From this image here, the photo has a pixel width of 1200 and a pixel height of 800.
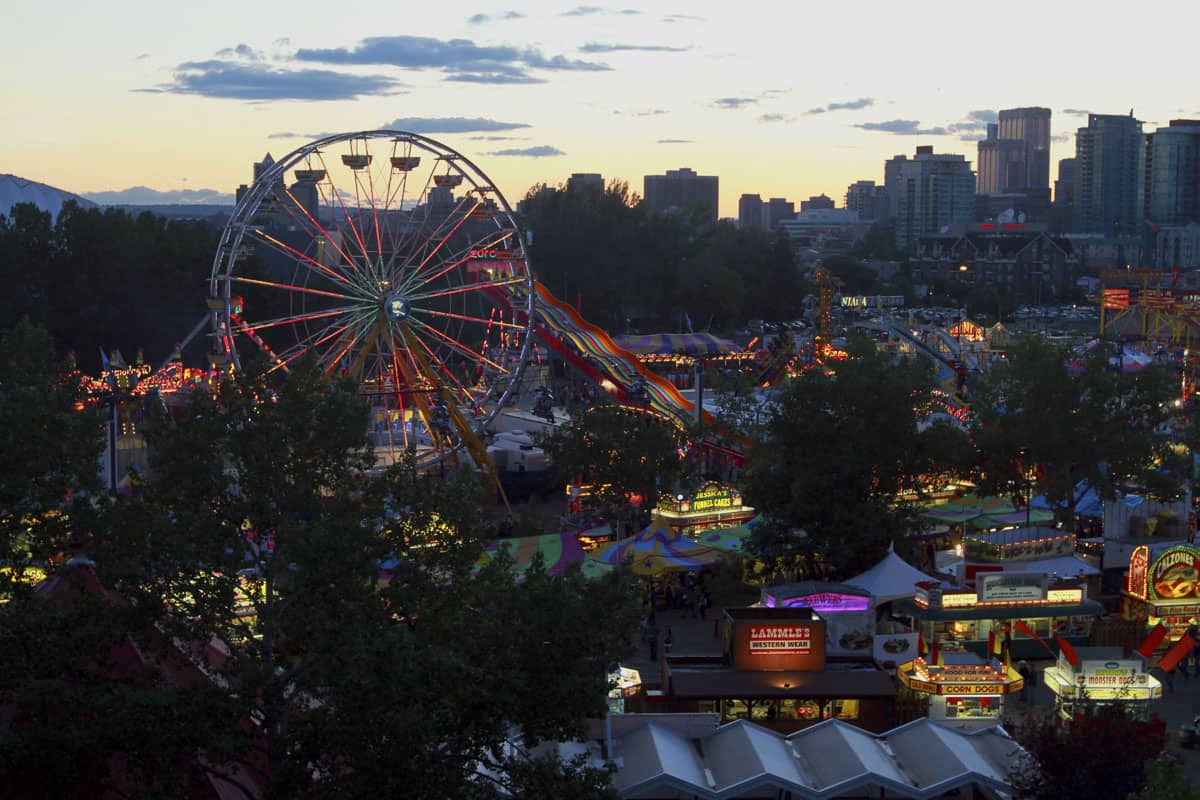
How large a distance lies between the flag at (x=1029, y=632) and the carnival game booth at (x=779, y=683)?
197 inches

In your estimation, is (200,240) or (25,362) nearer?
(25,362)

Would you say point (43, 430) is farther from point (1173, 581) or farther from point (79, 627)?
point (1173, 581)

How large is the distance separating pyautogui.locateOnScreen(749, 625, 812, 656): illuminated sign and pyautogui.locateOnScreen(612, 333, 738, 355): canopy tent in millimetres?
48729

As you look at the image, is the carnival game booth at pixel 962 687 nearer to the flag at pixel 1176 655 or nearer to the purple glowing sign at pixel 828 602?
the flag at pixel 1176 655

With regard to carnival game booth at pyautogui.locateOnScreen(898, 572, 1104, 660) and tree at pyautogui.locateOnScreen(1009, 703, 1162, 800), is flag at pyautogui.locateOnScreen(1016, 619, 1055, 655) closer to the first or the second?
carnival game booth at pyautogui.locateOnScreen(898, 572, 1104, 660)

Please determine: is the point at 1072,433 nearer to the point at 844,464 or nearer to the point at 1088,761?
the point at 844,464

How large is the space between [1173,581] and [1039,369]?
363 inches

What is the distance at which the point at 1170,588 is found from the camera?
91.6ft

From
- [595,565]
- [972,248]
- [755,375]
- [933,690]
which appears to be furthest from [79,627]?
[972,248]

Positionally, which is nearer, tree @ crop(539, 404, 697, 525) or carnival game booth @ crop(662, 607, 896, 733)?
carnival game booth @ crop(662, 607, 896, 733)

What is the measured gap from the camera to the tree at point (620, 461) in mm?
35438

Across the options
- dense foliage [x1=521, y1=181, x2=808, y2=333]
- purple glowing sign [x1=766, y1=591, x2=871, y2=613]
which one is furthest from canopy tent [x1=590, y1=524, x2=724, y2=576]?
dense foliage [x1=521, y1=181, x2=808, y2=333]

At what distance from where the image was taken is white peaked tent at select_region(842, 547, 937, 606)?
1065 inches

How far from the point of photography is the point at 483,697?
14.5 m
